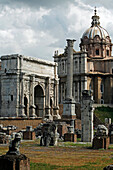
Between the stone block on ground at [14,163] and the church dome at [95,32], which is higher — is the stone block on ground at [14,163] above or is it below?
below

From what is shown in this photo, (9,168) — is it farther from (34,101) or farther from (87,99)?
(34,101)

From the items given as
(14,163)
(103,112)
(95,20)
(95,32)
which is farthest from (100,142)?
(95,20)

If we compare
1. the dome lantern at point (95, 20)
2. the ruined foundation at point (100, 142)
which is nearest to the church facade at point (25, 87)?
the ruined foundation at point (100, 142)

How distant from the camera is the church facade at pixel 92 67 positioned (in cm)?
7131

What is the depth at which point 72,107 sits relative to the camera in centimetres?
4472

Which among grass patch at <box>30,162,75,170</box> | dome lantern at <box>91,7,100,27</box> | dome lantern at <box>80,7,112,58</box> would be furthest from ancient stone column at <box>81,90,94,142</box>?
dome lantern at <box>91,7,100,27</box>

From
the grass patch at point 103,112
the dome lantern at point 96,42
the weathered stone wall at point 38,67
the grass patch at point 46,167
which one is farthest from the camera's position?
the dome lantern at point 96,42

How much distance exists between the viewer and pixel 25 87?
4838 centimetres

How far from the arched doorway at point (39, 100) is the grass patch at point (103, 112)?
10505mm

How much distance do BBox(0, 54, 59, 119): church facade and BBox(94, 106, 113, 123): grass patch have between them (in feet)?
29.3

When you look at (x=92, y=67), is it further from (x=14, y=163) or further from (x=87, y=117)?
(x=14, y=163)

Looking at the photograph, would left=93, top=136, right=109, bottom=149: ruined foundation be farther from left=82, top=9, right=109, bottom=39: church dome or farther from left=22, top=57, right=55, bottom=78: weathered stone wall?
left=82, top=9, right=109, bottom=39: church dome

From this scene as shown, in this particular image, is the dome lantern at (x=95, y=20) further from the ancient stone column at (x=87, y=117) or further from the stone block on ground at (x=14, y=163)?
the stone block on ground at (x=14, y=163)

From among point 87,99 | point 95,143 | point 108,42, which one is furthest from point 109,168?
point 108,42
